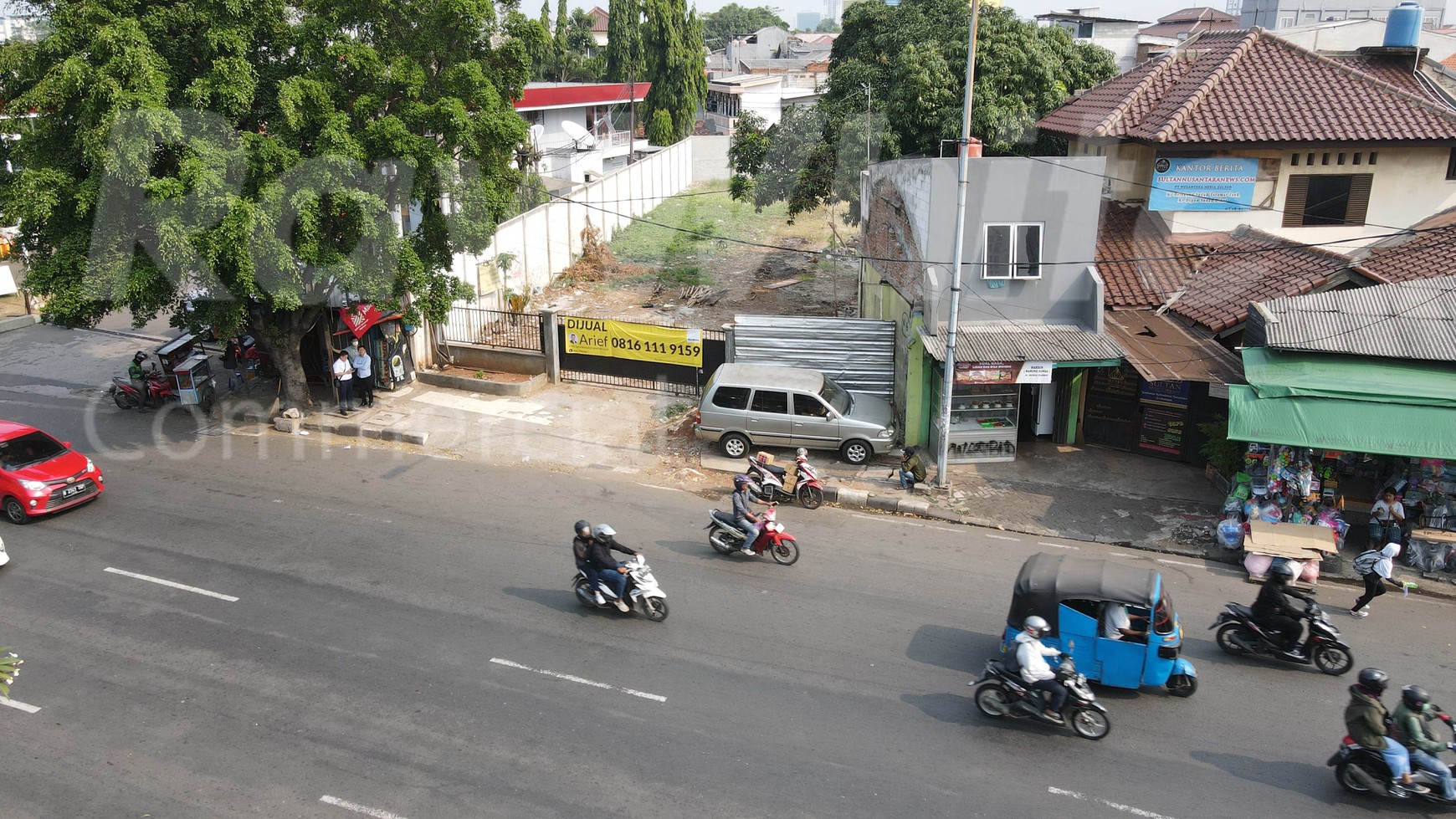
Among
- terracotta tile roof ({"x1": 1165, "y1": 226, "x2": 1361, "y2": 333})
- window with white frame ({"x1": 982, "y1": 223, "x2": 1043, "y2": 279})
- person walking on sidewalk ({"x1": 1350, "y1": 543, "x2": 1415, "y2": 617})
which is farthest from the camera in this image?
window with white frame ({"x1": 982, "y1": 223, "x2": 1043, "y2": 279})

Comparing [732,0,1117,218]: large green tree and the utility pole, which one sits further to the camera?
[732,0,1117,218]: large green tree

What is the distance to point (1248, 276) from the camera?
17609 millimetres

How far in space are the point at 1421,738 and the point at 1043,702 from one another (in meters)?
3.14

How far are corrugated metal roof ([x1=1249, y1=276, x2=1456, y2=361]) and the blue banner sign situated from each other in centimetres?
533

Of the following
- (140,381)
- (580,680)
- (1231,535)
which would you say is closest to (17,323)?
(140,381)

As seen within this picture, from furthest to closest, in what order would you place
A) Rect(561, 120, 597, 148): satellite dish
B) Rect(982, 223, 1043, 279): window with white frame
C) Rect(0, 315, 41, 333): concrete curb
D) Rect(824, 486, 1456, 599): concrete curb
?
Rect(561, 120, 597, 148): satellite dish < Rect(0, 315, 41, 333): concrete curb < Rect(982, 223, 1043, 279): window with white frame < Rect(824, 486, 1456, 599): concrete curb

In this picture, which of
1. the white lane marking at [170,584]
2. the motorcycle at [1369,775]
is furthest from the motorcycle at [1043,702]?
the white lane marking at [170,584]

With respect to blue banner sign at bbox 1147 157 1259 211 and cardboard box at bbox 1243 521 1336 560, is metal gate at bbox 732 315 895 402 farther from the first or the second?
cardboard box at bbox 1243 521 1336 560

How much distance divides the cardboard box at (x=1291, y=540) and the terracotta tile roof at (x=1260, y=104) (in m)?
9.08

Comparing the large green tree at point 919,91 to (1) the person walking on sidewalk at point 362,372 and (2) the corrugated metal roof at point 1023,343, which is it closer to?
(2) the corrugated metal roof at point 1023,343

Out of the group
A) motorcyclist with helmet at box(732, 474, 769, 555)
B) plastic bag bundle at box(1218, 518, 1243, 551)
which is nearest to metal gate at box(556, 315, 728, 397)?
motorcyclist with helmet at box(732, 474, 769, 555)

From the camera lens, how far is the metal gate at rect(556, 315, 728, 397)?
794 inches

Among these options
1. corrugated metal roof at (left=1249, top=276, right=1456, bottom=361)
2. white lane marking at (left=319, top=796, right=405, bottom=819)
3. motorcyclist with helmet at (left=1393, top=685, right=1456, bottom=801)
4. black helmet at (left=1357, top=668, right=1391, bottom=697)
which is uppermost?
corrugated metal roof at (left=1249, top=276, right=1456, bottom=361)

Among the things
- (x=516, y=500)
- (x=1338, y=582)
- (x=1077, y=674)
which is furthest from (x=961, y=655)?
(x=516, y=500)
